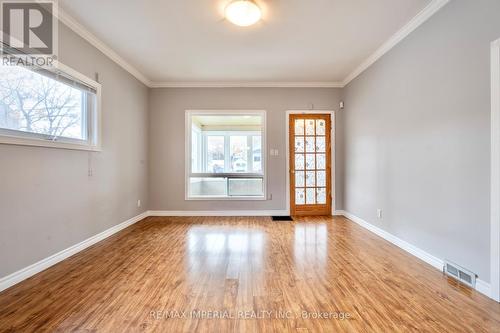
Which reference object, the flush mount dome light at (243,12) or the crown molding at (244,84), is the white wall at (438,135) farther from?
the flush mount dome light at (243,12)

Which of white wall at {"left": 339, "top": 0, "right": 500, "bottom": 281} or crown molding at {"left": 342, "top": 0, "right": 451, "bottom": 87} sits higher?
crown molding at {"left": 342, "top": 0, "right": 451, "bottom": 87}

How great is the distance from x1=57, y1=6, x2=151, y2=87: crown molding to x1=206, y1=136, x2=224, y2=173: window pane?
1888 millimetres

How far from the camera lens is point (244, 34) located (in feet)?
9.87

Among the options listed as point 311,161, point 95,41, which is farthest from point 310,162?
point 95,41

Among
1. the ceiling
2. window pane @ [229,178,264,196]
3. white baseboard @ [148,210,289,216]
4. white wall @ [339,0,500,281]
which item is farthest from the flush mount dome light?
white baseboard @ [148,210,289,216]

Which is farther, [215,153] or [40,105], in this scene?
[215,153]

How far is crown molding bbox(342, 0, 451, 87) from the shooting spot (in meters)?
2.40

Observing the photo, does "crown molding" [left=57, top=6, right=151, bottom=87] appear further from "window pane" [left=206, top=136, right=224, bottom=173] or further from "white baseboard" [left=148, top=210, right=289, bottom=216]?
"white baseboard" [left=148, top=210, right=289, bottom=216]

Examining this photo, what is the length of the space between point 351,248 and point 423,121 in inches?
70.4

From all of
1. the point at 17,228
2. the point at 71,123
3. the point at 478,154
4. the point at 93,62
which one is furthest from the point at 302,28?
the point at 17,228

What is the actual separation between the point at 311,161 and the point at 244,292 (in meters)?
3.49

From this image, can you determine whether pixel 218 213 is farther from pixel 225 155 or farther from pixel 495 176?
pixel 495 176

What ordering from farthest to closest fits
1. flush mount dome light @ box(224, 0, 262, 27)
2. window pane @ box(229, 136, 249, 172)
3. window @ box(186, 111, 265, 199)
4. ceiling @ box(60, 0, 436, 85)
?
window pane @ box(229, 136, 249, 172)
window @ box(186, 111, 265, 199)
ceiling @ box(60, 0, 436, 85)
flush mount dome light @ box(224, 0, 262, 27)

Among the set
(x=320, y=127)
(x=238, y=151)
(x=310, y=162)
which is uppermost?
(x=320, y=127)
